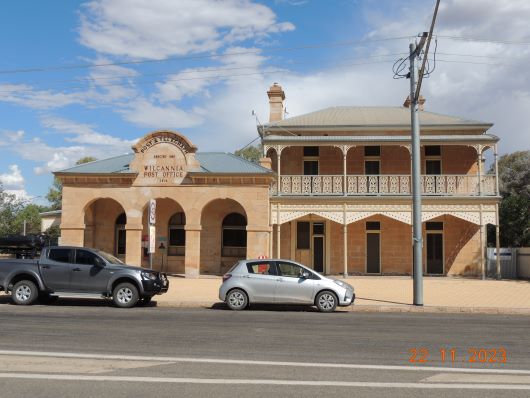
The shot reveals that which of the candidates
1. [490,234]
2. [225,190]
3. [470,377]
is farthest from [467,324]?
[490,234]

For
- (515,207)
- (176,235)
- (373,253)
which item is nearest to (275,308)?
(176,235)

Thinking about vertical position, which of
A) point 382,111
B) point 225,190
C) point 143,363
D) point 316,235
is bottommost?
point 143,363

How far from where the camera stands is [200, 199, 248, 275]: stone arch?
26.1m

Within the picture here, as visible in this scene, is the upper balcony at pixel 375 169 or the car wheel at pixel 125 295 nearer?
the car wheel at pixel 125 295

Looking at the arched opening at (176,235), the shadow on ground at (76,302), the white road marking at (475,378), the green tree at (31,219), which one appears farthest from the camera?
the green tree at (31,219)

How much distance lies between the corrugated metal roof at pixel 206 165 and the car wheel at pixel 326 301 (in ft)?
33.7

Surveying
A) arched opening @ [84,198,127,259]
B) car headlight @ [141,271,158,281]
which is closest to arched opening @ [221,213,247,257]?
arched opening @ [84,198,127,259]

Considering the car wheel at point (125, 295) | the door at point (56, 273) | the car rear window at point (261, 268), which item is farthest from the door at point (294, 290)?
the door at point (56, 273)

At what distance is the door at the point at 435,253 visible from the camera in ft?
88.4

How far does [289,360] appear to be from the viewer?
25.5 ft

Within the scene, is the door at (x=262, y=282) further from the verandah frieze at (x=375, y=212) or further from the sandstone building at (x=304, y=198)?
the verandah frieze at (x=375, y=212)

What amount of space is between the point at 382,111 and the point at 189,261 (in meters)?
14.0

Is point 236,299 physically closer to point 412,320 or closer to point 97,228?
point 412,320

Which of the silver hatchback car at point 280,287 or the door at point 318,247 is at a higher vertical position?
the door at point 318,247
